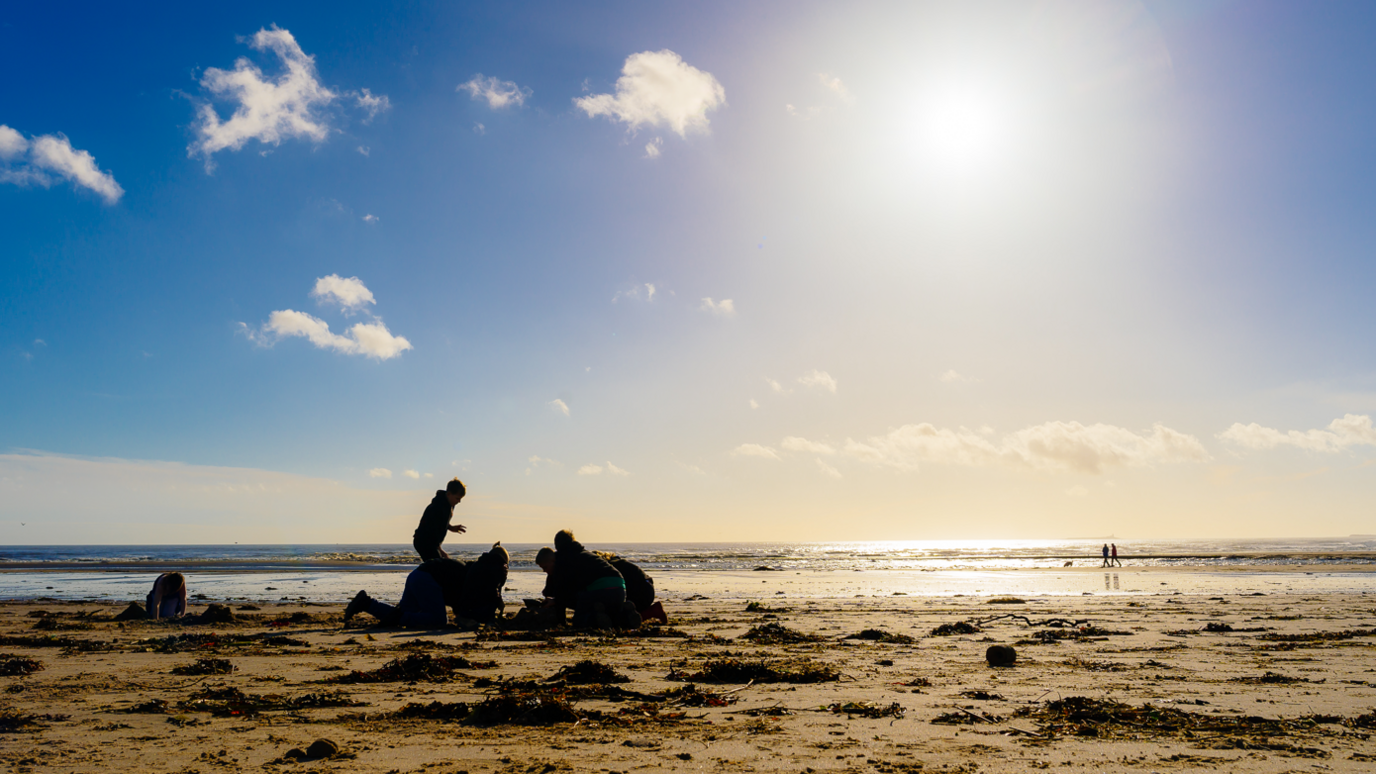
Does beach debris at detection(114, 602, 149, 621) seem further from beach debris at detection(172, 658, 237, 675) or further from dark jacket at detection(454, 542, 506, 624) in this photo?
beach debris at detection(172, 658, 237, 675)

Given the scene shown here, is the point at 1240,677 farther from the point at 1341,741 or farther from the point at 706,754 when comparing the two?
the point at 706,754

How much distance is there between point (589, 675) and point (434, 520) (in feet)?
17.8

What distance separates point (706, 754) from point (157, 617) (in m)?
12.1

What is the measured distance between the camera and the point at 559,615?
10312 mm

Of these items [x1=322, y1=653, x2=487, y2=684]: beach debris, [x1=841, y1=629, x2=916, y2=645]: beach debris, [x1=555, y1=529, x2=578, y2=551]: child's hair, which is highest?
[x1=555, y1=529, x2=578, y2=551]: child's hair

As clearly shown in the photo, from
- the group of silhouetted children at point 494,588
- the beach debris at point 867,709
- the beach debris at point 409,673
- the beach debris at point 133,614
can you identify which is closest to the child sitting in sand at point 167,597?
the beach debris at point 133,614

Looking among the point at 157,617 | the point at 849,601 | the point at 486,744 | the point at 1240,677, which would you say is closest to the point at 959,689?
the point at 1240,677

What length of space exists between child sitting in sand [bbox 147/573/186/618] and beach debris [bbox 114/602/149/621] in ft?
0.69

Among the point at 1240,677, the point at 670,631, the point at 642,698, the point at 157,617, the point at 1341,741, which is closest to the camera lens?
the point at 1341,741

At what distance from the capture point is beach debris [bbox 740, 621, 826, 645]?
357 inches

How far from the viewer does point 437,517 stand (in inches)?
417

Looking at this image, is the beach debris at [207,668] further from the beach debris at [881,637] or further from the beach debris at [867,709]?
the beach debris at [881,637]

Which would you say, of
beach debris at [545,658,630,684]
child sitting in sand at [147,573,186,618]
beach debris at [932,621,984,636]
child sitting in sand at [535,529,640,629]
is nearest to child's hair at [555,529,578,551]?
child sitting in sand at [535,529,640,629]

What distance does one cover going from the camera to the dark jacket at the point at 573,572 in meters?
10.1
